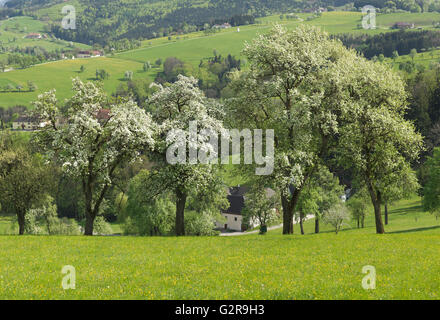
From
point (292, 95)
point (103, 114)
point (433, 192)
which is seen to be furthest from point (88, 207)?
point (433, 192)

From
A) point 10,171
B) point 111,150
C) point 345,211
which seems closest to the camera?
point 111,150

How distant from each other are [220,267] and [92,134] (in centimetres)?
2156

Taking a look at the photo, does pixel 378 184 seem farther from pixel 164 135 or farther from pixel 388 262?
pixel 164 135

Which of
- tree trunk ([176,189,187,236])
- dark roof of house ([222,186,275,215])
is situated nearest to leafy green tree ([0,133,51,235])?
tree trunk ([176,189,187,236])

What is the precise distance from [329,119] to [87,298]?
1129 inches

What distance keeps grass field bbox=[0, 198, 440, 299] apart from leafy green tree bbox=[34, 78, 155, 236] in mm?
7184

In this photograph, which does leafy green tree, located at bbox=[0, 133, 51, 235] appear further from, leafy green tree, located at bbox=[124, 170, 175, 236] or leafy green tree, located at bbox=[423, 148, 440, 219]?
leafy green tree, located at bbox=[423, 148, 440, 219]

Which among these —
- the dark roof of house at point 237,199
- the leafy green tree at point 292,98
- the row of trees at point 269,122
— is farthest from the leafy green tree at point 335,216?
the leafy green tree at point 292,98

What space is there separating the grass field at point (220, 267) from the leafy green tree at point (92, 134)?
7.18 meters

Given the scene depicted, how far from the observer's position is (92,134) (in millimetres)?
39094

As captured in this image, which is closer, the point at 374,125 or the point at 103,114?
the point at 374,125

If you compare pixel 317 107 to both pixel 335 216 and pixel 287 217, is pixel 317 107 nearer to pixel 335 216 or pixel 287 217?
pixel 287 217

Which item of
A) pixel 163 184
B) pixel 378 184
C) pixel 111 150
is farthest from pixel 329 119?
pixel 111 150

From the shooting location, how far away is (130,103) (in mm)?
41250
